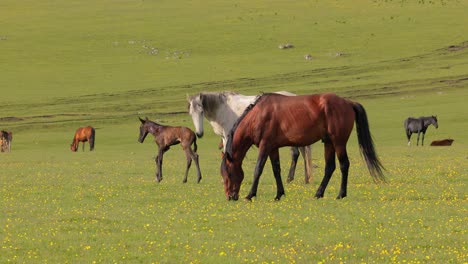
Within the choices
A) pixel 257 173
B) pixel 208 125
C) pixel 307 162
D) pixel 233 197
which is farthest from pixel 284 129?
pixel 208 125

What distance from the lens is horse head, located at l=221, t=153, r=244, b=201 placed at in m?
19.5

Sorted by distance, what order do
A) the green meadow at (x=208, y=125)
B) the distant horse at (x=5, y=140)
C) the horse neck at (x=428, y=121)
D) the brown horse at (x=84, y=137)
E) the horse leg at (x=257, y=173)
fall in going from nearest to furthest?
1. the green meadow at (x=208, y=125)
2. the horse leg at (x=257, y=173)
3. the brown horse at (x=84, y=137)
4. the distant horse at (x=5, y=140)
5. the horse neck at (x=428, y=121)

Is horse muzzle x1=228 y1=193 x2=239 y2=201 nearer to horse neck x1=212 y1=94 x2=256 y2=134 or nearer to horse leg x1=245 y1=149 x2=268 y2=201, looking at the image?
horse leg x1=245 y1=149 x2=268 y2=201

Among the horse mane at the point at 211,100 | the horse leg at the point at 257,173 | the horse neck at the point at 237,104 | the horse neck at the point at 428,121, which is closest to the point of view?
the horse leg at the point at 257,173

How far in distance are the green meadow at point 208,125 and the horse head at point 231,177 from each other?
47cm

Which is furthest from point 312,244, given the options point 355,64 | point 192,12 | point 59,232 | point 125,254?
point 192,12

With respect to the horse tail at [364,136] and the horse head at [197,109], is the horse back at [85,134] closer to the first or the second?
the horse head at [197,109]

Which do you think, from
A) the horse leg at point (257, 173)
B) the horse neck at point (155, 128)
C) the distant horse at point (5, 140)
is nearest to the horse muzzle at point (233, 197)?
the horse leg at point (257, 173)

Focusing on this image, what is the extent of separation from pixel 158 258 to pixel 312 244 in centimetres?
241

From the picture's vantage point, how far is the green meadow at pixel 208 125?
14.4m

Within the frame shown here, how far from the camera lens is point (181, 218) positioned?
55.4ft

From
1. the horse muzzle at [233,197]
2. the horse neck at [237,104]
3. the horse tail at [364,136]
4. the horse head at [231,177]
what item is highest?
the horse neck at [237,104]

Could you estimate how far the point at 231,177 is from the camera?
63.8ft

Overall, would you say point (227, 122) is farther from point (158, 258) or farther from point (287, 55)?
point (287, 55)
